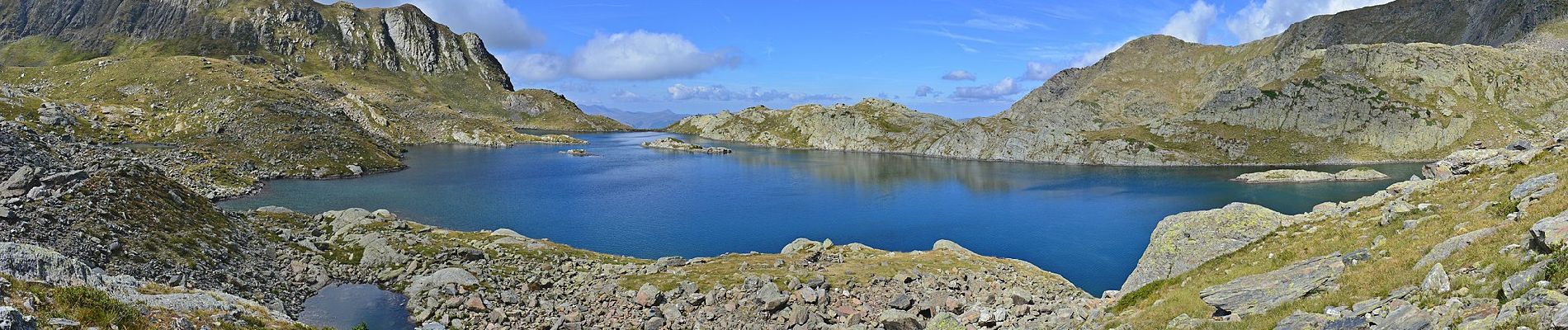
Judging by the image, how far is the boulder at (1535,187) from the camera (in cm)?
2442

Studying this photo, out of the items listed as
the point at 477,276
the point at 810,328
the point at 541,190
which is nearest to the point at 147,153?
the point at 541,190

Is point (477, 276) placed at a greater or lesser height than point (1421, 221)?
lesser

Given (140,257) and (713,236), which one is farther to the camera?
(713,236)

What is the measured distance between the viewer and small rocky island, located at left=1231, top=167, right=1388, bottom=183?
164 metres

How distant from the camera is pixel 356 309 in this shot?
172 ft

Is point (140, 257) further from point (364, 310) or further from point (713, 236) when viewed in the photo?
point (713, 236)

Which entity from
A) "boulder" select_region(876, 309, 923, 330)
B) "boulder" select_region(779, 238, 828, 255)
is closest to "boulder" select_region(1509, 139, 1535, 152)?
"boulder" select_region(876, 309, 923, 330)

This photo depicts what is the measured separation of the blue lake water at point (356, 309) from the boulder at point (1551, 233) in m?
53.6

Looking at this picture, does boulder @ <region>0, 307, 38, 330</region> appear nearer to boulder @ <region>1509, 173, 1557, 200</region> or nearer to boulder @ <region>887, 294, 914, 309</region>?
boulder @ <region>887, 294, 914, 309</region>

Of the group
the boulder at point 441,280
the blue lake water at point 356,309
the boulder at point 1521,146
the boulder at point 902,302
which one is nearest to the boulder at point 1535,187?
the boulder at point 1521,146

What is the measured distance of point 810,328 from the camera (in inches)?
1599

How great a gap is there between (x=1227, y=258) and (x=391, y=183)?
146 meters

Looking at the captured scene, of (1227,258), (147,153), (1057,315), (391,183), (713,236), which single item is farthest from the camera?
(391,183)

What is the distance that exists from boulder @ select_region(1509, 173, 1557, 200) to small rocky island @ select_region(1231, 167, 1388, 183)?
159m
